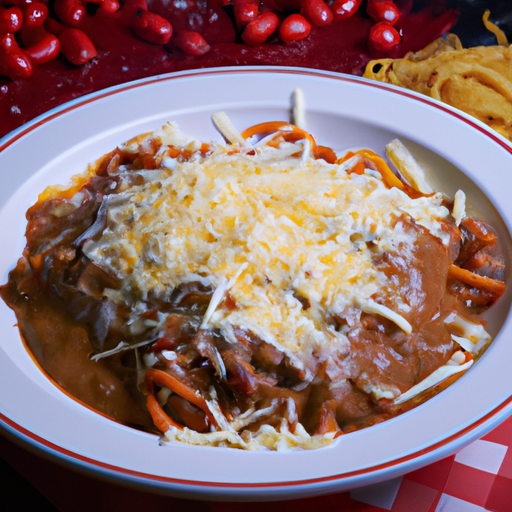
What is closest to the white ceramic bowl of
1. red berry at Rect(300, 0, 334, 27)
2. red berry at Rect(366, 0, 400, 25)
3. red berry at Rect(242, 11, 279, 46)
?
red berry at Rect(242, 11, 279, 46)

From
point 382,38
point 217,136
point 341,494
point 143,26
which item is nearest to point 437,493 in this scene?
point 341,494

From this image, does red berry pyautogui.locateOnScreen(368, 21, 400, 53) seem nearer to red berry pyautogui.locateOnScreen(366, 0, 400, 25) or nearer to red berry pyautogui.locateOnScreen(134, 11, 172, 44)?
red berry pyautogui.locateOnScreen(366, 0, 400, 25)

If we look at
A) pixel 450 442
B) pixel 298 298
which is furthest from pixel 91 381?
pixel 450 442

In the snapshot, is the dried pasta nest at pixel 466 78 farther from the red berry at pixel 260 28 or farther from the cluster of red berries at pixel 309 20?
the red berry at pixel 260 28

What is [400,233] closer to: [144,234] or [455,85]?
[144,234]

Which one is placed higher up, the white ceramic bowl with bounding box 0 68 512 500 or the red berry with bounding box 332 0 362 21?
the red berry with bounding box 332 0 362 21

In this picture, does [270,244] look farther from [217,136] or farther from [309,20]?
[309,20]

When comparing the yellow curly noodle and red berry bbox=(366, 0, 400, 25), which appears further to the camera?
red berry bbox=(366, 0, 400, 25)
